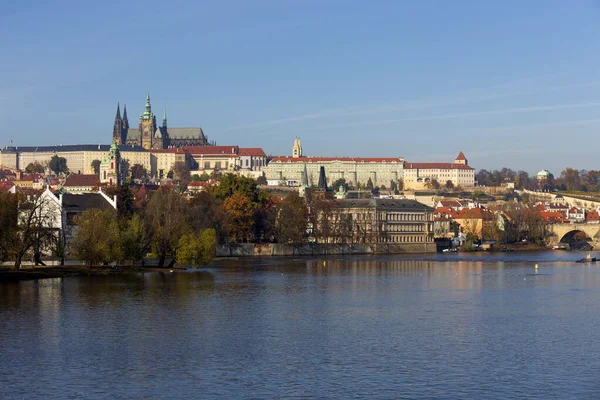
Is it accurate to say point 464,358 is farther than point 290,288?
No

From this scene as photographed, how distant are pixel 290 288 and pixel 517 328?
1777 centimetres

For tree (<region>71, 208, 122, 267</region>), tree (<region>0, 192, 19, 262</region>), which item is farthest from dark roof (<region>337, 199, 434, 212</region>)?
tree (<region>0, 192, 19, 262</region>)

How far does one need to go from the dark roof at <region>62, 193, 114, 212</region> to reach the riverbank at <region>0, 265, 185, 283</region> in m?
10.9

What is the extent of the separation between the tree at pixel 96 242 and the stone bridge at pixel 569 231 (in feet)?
241

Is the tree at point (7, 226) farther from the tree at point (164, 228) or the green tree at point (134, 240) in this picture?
the tree at point (164, 228)

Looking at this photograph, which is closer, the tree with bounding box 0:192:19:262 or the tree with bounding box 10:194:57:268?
the tree with bounding box 0:192:19:262

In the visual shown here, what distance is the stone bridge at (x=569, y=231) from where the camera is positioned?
119938 millimetres

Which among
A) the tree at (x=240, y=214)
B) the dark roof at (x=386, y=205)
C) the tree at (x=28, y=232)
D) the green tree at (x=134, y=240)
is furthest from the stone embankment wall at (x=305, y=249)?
the tree at (x=28, y=232)

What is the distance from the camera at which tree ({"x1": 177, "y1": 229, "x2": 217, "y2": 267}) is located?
60000 mm

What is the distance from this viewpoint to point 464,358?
1113 inches

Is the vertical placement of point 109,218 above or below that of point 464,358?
above

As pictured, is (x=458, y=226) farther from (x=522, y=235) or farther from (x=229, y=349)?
(x=229, y=349)

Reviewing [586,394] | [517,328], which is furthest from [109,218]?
[586,394]

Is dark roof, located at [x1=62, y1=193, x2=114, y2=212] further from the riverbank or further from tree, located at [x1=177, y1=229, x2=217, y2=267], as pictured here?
the riverbank
